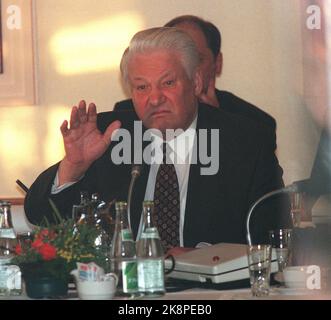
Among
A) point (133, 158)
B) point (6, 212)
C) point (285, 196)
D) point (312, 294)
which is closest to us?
point (312, 294)

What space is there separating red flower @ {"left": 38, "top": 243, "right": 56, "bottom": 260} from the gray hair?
58.0 inches

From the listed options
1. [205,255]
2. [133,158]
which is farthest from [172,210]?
[205,255]

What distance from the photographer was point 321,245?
2670 millimetres

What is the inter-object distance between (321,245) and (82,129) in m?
1.27

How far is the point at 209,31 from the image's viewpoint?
368 cm

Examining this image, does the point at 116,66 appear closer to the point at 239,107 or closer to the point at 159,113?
the point at 159,113

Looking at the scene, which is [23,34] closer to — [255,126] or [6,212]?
[255,126]

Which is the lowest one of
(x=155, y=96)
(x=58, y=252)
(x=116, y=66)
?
(x=58, y=252)

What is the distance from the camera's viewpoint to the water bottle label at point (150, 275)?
2.24m

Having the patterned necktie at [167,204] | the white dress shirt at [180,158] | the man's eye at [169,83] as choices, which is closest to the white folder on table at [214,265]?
the patterned necktie at [167,204]

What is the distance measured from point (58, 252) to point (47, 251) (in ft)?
0.12

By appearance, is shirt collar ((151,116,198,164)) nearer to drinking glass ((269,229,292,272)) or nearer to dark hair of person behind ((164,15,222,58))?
dark hair of person behind ((164,15,222,58))

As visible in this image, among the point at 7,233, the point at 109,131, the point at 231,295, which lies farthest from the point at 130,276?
the point at 109,131

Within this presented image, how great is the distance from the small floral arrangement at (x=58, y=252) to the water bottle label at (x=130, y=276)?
124 mm
